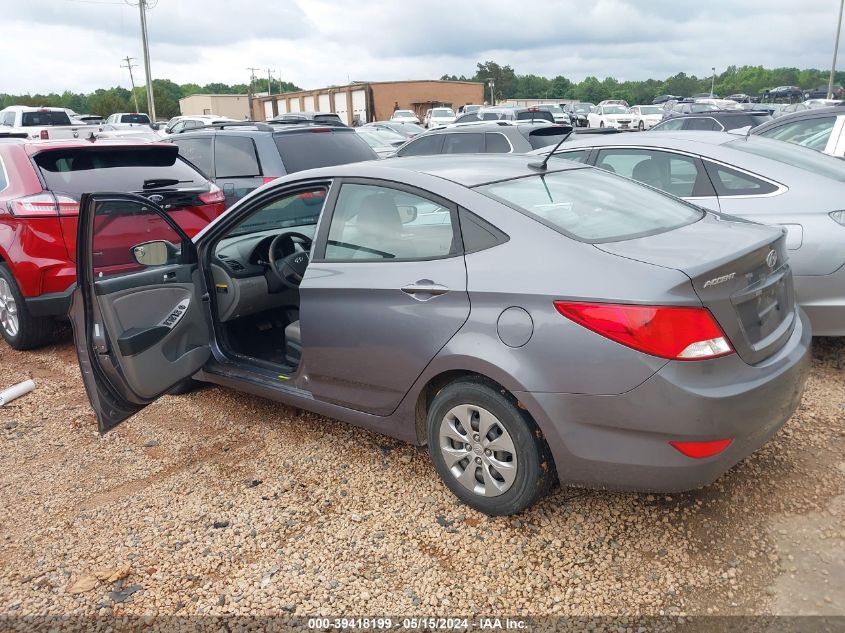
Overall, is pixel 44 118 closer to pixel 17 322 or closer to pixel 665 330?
pixel 17 322

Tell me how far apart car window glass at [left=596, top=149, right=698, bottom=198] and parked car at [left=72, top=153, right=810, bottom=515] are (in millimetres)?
1392

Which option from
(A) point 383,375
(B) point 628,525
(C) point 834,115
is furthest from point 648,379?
(C) point 834,115

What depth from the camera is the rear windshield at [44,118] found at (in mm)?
22672

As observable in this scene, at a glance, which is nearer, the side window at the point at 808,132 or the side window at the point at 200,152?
the side window at the point at 808,132

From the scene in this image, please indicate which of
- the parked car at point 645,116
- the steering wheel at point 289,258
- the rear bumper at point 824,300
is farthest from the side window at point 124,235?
the parked car at point 645,116

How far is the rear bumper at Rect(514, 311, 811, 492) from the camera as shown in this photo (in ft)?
8.13

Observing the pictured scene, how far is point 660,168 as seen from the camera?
5.13 m

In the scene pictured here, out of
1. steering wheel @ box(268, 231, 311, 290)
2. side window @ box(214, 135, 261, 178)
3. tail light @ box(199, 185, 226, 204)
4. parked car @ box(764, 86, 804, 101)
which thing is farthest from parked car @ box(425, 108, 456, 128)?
parked car @ box(764, 86, 804, 101)

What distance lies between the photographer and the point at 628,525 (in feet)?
9.89

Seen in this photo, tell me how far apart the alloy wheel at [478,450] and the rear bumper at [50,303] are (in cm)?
354

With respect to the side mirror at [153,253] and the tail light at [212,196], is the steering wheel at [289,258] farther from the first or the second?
the tail light at [212,196]

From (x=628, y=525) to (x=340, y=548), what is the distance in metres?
1.26

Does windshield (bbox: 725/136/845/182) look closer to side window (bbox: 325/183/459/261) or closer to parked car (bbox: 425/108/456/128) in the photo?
side window (bbox: 325/183/459/261)

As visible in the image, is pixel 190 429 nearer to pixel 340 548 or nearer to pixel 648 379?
pixel 340 548
